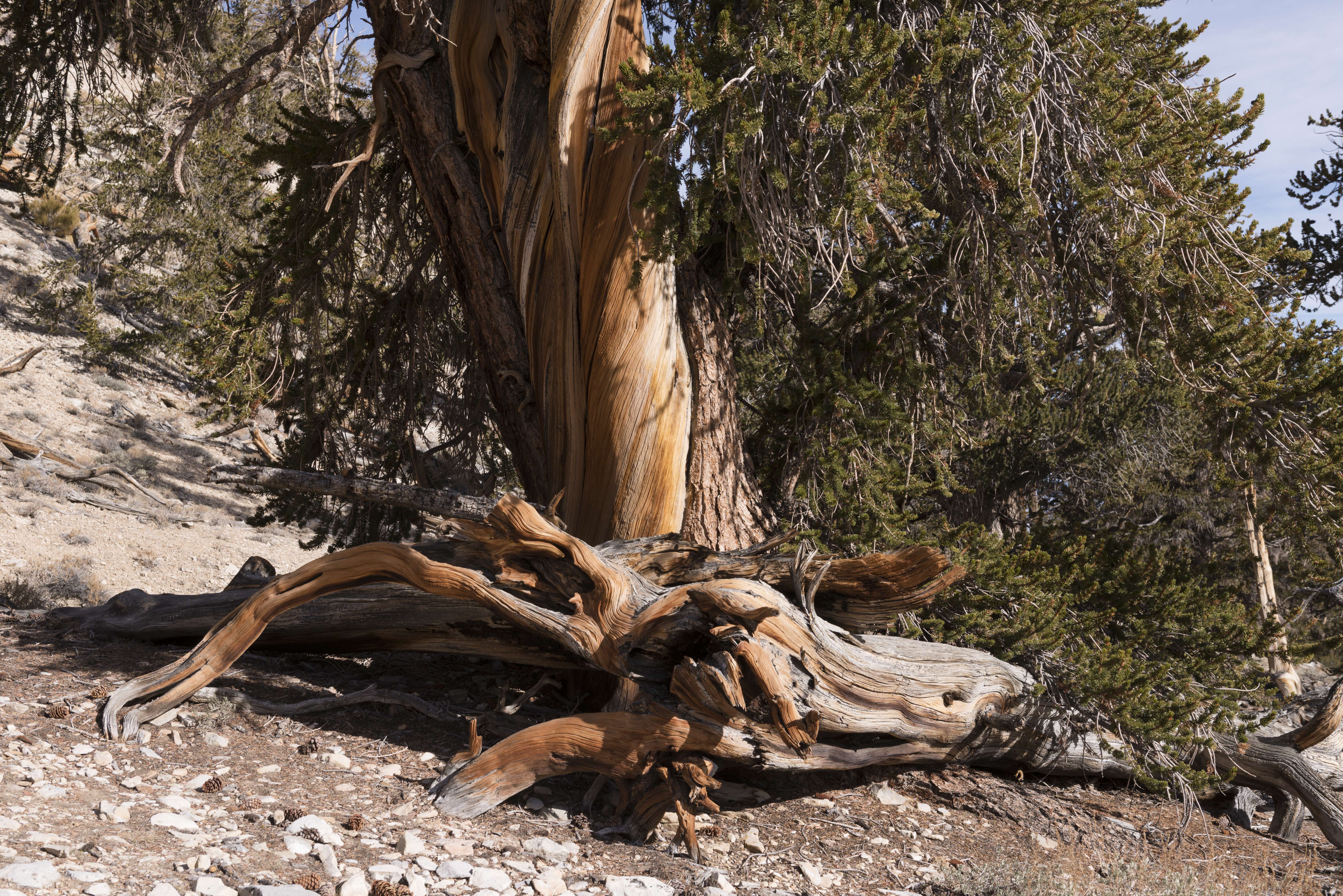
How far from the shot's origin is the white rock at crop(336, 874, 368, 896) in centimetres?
266

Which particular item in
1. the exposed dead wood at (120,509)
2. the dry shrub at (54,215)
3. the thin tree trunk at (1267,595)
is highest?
the dry shrub at (54,215)

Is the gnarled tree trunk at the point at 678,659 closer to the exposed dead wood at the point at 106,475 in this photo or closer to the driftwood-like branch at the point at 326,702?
the driftwood-like branch at the point at 326,702

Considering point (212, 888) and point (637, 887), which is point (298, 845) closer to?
point (212, 888)

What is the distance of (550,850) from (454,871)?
1.47 ft

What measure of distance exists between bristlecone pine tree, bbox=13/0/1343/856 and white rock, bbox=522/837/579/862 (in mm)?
314

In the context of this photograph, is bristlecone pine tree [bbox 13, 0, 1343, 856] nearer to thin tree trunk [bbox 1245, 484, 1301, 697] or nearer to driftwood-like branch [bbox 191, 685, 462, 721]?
driftwood-like branch [bbox 191, 685, 462, 721]

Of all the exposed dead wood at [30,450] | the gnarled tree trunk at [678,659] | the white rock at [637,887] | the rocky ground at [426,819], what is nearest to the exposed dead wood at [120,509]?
the exposed dead wood at [30,450]

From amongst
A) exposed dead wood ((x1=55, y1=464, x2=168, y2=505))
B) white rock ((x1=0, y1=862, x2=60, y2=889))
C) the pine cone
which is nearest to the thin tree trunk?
the pine cone

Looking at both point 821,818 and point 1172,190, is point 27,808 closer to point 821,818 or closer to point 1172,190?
point 821,818

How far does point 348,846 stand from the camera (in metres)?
3.02

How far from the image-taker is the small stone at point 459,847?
10.2 feet

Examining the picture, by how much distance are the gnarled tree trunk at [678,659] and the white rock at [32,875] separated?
1.33 m

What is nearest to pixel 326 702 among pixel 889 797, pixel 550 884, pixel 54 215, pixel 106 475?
pixel 550 884

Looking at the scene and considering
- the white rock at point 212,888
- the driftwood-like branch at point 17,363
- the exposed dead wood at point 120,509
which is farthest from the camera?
the driftwood-like branch at point 17,363
